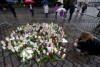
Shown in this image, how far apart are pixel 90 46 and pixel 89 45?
0.14ft

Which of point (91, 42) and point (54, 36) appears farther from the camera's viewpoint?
point (91, 42)

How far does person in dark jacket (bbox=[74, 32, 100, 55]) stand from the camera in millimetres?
6047

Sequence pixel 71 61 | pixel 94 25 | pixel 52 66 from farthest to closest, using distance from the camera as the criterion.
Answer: pixel 94 25, pixel 71 61, pixel 52 66

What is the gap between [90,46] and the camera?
6113 mm

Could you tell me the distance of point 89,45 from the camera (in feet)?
20.0

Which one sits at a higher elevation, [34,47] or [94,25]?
[34,47]

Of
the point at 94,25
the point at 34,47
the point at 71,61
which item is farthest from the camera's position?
the point at 94,25

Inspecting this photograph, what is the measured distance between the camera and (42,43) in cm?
468

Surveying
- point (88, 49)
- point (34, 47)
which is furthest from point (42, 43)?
point (88, 49)

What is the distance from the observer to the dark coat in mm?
6039

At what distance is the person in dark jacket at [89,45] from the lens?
605 cm

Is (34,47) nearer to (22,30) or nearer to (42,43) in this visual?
(42,43)

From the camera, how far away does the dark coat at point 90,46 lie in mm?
6039

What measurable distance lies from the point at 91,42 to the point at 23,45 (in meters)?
2.25
